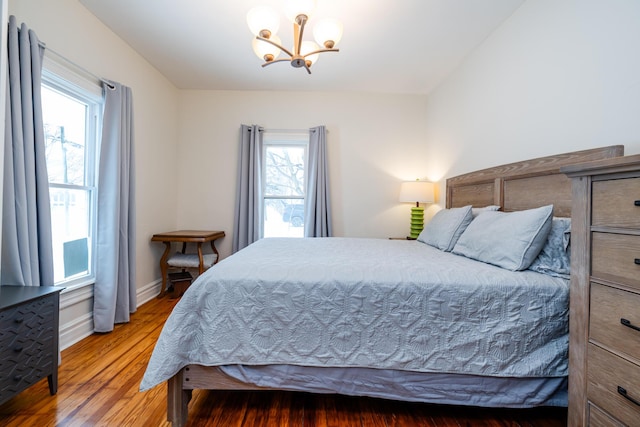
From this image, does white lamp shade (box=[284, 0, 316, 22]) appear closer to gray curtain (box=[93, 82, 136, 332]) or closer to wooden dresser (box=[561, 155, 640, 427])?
wooden dresser (box=[561, 155, 640, 427])

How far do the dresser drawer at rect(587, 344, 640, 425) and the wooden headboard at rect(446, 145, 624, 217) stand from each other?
0.91 m

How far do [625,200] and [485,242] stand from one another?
2.41 ft

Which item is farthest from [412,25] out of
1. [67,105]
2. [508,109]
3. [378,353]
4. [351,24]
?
[67,105]

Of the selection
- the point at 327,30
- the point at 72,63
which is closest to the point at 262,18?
the point at 327,30

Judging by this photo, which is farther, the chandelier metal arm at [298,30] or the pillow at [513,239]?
the chandelier metal arm at [298,30]

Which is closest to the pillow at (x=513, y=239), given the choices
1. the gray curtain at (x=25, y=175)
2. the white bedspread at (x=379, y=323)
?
the white bedspread at (x=379, y=323)

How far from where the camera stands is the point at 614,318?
93 centimetres

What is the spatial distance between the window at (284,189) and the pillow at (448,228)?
1.85m

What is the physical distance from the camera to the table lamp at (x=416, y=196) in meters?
3.23

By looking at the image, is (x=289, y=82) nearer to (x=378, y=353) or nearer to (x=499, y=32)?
(x=499, y=32)

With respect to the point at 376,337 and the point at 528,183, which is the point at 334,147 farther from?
the point at 376,337

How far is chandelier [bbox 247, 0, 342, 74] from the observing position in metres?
1.60

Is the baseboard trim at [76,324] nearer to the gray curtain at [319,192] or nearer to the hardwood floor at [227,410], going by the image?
the hardwood floor at [227,410]

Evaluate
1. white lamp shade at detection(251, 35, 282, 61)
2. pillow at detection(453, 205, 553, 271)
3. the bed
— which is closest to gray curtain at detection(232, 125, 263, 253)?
white lamp shade at detection(251, 35, 282, 61)
